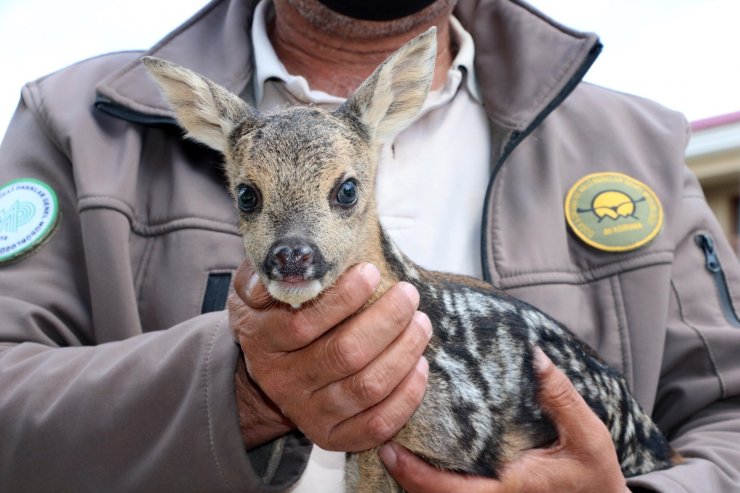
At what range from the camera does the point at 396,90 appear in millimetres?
3203

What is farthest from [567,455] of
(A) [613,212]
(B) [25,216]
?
(B) [25,216]

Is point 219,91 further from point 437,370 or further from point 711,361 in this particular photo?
point 711,361

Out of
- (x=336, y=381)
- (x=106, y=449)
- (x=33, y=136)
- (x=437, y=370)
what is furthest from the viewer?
(x=33, y=136)

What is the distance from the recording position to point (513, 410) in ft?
9.57

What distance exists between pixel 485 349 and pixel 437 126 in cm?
149

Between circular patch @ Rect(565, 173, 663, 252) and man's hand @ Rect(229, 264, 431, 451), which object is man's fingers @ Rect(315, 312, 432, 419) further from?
circular patch @ Rect(565, 173, 663, 252)

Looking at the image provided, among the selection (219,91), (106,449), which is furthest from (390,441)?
(219,91)

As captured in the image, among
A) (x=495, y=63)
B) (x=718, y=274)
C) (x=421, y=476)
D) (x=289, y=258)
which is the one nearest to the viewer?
(x=289, y=258)

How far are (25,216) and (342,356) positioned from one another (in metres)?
1.77

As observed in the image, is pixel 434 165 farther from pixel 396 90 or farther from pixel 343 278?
pixel 343 278

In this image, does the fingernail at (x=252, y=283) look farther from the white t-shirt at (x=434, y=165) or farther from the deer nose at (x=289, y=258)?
the white t-shirt at (x=434, y=165)

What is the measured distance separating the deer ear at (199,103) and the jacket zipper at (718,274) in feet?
7.26

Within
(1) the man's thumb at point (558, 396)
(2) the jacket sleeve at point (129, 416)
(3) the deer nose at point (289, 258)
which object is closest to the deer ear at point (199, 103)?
(2) the jacket sleeve at point (129, 416)

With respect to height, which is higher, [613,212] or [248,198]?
[248,198]
